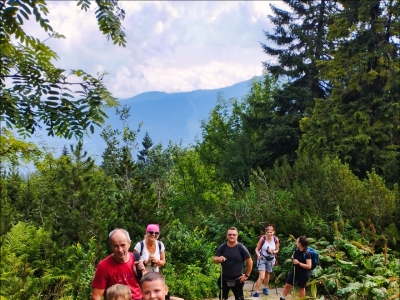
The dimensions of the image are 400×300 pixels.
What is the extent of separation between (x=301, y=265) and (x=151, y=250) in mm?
3192

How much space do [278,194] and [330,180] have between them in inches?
72.5

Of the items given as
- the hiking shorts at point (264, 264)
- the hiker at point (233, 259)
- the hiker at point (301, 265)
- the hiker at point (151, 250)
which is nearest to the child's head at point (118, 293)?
the hiker at point (151, 250)

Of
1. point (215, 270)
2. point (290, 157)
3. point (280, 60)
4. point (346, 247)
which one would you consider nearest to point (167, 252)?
point (215, 270)

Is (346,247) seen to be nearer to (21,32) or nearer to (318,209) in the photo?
(318,209)

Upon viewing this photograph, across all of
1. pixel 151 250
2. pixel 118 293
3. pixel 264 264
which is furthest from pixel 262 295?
pixel 118 293

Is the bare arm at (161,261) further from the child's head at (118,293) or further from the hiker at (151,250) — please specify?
the child's head at (118,293)

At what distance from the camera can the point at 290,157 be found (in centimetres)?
2183

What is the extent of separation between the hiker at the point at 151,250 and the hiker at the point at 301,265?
2.95 m

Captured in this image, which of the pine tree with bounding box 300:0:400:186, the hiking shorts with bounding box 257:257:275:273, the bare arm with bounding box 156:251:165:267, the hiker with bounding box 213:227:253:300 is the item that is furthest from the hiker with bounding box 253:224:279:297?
the pine tree with bounding box 300:0:400:186

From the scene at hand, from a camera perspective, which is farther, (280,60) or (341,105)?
(280,60)

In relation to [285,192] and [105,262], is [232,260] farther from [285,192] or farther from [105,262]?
[285,192]

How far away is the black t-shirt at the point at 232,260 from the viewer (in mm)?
6328

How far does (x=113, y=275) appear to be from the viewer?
12.5 ft

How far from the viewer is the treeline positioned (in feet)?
20.6
